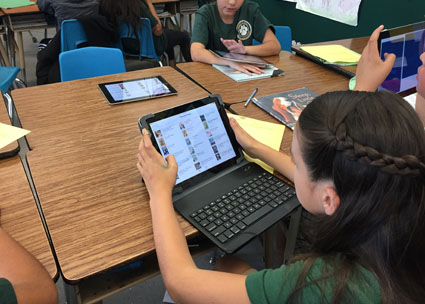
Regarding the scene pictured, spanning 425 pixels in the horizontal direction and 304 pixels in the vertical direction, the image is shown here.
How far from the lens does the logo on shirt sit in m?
2.15

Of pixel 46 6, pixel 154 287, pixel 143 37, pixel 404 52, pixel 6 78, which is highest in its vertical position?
pixel 404 52

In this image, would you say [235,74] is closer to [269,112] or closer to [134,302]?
[269,112]

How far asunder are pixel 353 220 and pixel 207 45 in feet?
5.76

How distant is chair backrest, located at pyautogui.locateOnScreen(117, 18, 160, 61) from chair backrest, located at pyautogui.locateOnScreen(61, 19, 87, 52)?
27 cm

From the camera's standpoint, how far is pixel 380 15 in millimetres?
3088

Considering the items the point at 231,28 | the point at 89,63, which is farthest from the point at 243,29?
the point at 89,63

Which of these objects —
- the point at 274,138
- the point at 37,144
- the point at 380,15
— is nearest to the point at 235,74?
the point at 274,138

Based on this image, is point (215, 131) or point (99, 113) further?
point (99, 113)

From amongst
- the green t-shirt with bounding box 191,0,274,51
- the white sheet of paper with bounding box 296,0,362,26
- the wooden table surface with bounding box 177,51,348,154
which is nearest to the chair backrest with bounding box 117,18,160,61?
the green t-shirt with bounding box 191,0,274,51

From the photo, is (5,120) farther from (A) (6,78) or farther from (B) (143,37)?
(B) (143,37)

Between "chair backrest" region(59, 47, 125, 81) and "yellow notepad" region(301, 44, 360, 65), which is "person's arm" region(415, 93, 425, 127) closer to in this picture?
"yellow notepad" region(301, 44, 360, 65)

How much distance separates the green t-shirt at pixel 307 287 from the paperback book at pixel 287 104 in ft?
2.38

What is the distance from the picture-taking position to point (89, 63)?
1867mm

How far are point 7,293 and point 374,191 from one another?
62 cm
